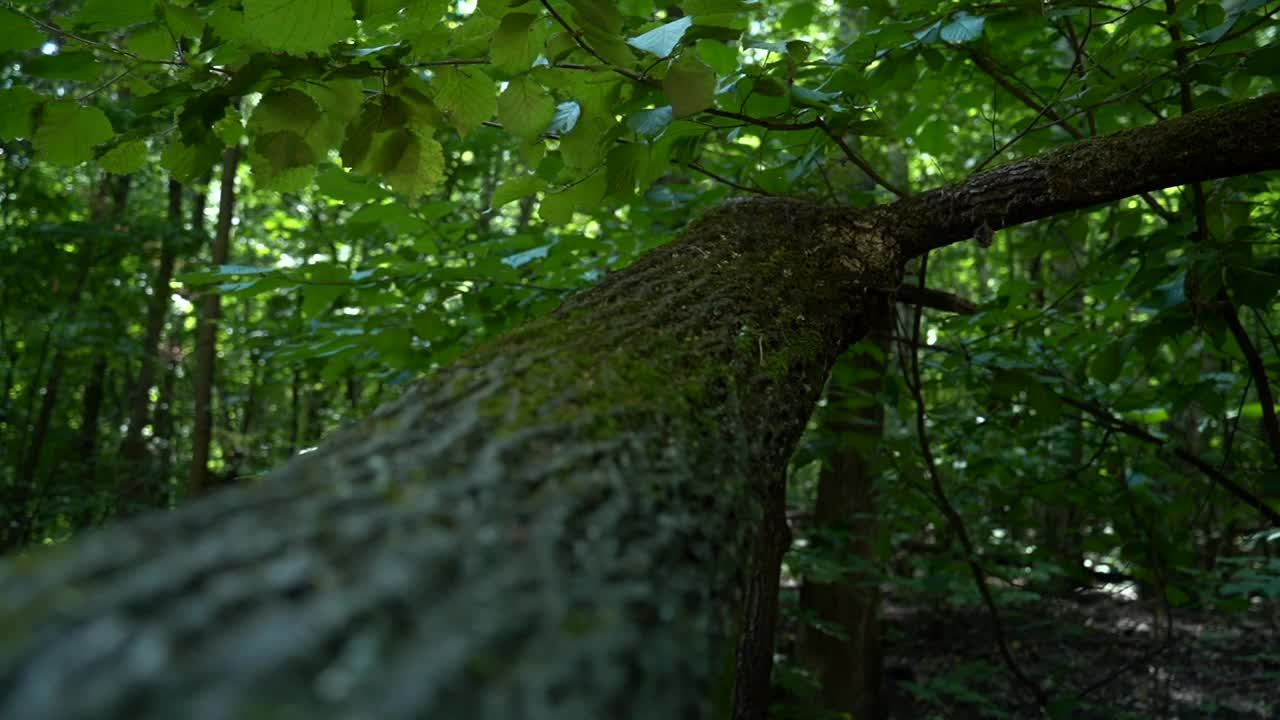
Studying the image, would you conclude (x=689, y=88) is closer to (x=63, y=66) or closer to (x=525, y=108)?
(x=525, y=108)

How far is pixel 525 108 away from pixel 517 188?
0.22 m

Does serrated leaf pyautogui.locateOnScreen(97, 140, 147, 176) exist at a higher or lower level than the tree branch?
lower

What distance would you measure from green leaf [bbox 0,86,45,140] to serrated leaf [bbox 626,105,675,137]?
1100mm

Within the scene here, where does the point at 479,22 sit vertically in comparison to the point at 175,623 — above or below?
above

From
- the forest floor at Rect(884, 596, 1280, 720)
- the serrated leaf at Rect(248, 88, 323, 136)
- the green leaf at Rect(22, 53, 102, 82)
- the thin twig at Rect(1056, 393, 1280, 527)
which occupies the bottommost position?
the forest floor at Rect(884, 596, 1280, 720)

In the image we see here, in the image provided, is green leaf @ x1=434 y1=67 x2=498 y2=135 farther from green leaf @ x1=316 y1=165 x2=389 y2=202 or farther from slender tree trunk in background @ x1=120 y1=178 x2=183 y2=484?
slender tree trunk in background @ x1=120 y1=178 x2=183 y2=484

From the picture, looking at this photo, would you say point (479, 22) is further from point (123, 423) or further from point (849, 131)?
point (123, 423)

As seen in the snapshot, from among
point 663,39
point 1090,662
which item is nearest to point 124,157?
point 663,39

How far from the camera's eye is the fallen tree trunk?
460mm

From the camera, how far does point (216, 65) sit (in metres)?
1.46

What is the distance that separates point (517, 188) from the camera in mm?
1631

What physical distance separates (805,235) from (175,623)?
140 centimetres

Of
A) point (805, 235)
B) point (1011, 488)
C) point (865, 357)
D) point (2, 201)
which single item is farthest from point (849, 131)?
point (2, 201)

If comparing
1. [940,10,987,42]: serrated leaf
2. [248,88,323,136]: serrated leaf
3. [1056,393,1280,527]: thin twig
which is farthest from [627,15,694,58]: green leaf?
[1056,393,1280,527]: thin twig
